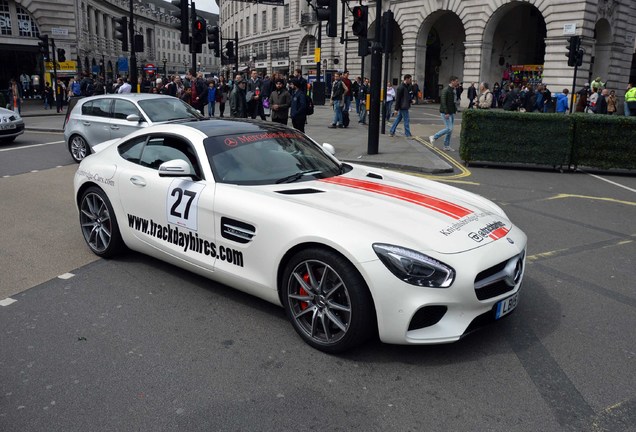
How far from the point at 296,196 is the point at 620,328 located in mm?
2590

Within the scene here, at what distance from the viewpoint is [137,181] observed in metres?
5.09

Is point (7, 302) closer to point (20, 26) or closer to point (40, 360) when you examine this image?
point (40, 360)

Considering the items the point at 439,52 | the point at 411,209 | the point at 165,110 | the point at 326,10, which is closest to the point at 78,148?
the point at 165,110

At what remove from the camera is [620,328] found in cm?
418

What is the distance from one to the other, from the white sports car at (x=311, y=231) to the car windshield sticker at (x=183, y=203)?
1 cm

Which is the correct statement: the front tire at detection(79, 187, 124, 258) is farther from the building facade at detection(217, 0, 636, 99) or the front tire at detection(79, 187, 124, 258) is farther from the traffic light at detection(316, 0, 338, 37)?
the building facade at detection(217, 0, 636, 99)

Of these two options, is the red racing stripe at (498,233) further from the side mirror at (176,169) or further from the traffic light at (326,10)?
the traffic light at (326,10)

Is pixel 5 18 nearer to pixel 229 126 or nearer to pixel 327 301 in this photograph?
pixel 229 126

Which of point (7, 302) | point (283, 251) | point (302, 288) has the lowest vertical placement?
point (7, 302)

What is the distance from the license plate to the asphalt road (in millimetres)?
260

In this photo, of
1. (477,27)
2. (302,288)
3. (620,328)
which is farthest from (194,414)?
(477,27)

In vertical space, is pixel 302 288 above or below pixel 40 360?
above

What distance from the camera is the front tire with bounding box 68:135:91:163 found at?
41.7ft

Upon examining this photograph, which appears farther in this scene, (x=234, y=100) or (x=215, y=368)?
(x=234, y=100)
